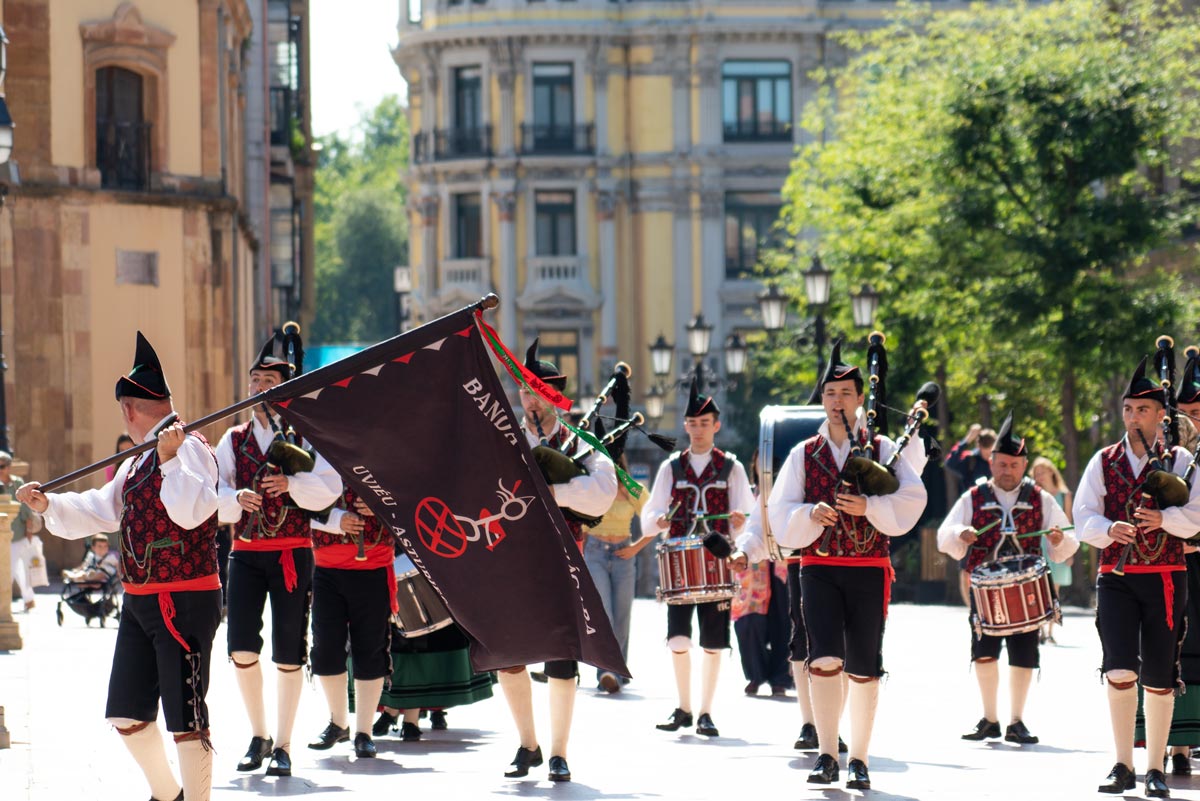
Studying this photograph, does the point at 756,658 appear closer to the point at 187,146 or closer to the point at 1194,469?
the point at 1194,469

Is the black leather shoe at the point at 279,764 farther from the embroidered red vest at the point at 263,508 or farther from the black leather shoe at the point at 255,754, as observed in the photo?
the embroidered red vest at the point at 263,508

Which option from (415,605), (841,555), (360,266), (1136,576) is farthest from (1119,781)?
(360,266)

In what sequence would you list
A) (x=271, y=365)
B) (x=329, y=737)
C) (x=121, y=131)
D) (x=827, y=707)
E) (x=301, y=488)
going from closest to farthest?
(x=827, y=707) < (x=301, y=488) < (x=271, y=365) < (x=329, y=737) < (x=121, y=131)

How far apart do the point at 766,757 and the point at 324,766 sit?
8.54ft

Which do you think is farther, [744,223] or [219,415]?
[744,223]

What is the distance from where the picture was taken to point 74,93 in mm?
34438

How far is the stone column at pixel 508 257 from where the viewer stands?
59.9 meters

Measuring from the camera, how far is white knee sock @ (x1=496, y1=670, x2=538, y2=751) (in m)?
12.2

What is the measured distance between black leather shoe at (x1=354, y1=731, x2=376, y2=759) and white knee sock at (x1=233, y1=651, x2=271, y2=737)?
664 millimetres

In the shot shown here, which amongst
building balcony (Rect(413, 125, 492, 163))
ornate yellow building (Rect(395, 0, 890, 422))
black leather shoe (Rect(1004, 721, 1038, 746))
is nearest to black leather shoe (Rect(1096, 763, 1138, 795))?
black leather shoe (Rect(1004, 721, 1038, 746))

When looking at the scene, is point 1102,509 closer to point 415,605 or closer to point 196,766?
point 415,605

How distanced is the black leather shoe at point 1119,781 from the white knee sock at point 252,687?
14.9 feet

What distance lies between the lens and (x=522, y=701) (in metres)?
12.3

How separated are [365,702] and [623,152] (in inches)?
1892
